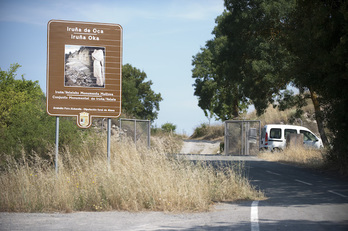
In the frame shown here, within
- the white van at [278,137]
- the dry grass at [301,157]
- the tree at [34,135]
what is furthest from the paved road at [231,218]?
the white van at [278,137]

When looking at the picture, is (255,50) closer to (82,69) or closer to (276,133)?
(276,133)

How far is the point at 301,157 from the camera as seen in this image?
22844mm

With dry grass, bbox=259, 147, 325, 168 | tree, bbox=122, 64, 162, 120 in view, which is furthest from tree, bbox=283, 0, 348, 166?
tree, bbox=122, 64, 162, 120

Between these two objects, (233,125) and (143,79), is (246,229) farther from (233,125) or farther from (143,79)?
(143,79)

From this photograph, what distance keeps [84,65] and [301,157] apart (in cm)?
1366

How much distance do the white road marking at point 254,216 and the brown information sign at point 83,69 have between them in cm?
476

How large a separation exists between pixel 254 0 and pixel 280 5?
9.08 ft

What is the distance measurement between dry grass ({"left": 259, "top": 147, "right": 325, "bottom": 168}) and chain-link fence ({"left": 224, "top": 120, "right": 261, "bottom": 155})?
4.55 m

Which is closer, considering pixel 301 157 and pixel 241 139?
pixel 301 157

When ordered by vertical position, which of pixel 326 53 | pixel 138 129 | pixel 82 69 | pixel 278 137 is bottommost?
pixel 278 137

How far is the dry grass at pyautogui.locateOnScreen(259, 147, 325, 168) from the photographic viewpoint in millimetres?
20208

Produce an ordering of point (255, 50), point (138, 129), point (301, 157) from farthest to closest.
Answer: point (255, 50), point (138, 129), point (301, 157)

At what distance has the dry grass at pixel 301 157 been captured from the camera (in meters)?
20.2

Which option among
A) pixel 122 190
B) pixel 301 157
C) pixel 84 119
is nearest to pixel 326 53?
pixel 84 119
